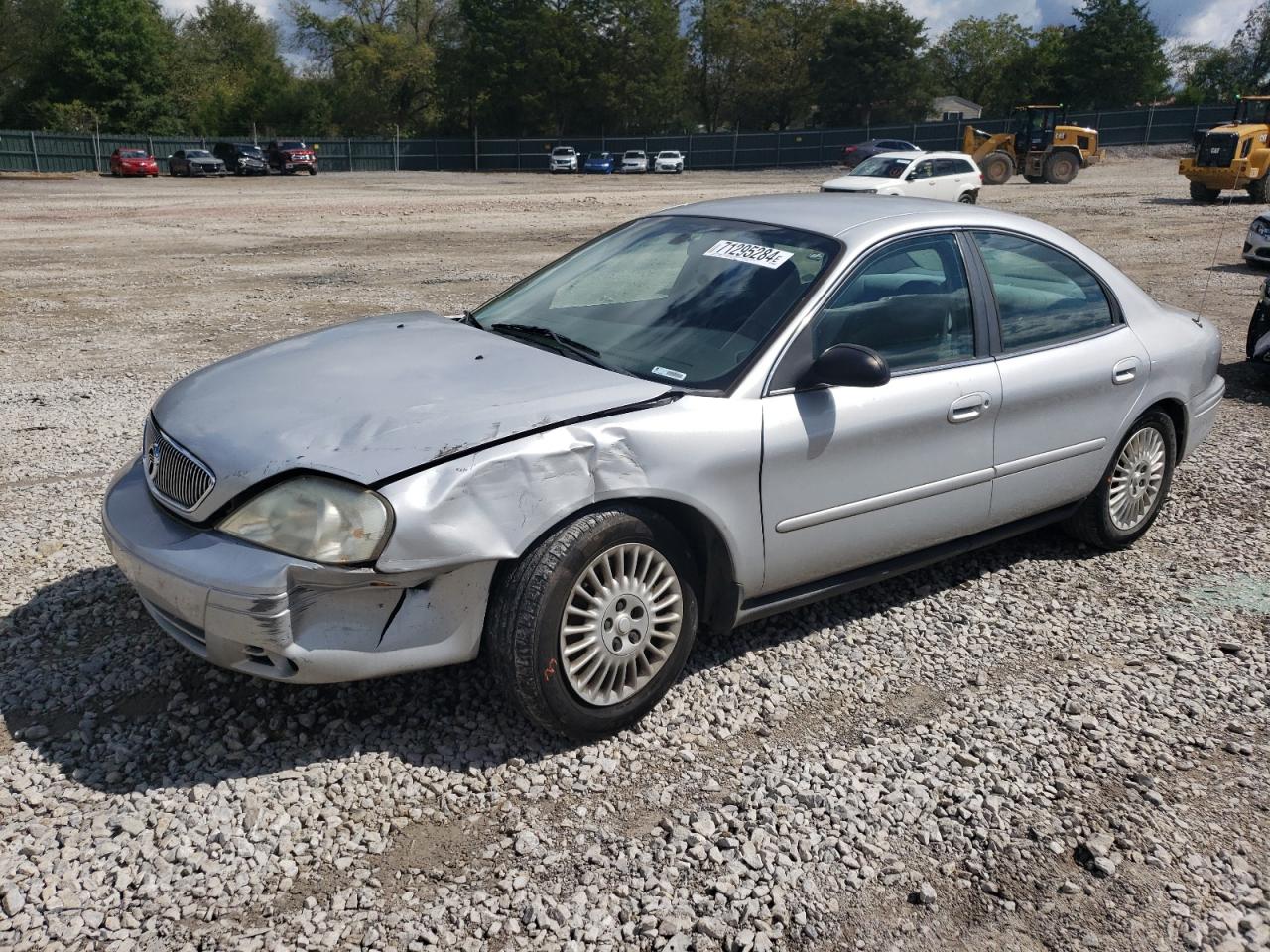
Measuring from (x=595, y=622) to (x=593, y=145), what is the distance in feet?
211

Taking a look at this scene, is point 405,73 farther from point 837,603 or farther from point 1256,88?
point 837,603

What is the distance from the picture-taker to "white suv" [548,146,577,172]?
58.2 meters

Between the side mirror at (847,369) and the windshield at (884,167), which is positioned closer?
the side mirror at (847,369)

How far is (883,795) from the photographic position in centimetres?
317

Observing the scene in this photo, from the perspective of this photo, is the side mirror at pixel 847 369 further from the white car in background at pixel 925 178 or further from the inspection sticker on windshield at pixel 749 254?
the white car in background at pixel 925 178

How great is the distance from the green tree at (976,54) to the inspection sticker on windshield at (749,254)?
302 ft

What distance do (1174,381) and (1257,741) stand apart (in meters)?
1.95

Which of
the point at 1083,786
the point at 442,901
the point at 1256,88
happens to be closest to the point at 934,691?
the point at 1083,786

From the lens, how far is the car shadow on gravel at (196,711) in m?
3.22

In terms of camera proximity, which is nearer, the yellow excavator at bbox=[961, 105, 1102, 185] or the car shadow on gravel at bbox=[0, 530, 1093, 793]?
the car shadow on gravel at bbox=[0, 530, 1093, 793]

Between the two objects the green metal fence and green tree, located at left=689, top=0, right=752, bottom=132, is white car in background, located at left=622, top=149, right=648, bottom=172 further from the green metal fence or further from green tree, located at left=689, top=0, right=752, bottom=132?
green tree, located at left=689, top=0, right=752, bottom=132

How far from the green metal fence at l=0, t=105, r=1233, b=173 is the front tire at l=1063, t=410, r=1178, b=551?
52.7 meters

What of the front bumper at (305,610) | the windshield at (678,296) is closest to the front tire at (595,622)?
the front bumper at (305,610)

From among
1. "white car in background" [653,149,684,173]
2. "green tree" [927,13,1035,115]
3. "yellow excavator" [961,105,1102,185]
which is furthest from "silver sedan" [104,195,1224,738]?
"green tree" [927,13,1035,115]
